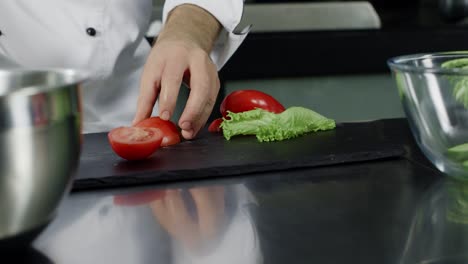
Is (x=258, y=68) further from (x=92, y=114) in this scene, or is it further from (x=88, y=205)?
(x=88, y=205)

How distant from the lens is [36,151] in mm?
485

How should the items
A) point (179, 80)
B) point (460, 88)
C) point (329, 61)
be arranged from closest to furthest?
point (460, 88), point (179, 80), point (329, 61)

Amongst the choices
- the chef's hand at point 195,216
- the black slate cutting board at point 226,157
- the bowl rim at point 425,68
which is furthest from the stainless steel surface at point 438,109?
the chef's hand at point 195,216

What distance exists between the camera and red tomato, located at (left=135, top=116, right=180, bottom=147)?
3.25 ft

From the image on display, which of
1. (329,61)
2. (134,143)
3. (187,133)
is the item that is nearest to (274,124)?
(187,133)

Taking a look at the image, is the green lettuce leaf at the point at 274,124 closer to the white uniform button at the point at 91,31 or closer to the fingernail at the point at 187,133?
the fingernail at the point at 187,133

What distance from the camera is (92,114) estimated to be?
140 cm

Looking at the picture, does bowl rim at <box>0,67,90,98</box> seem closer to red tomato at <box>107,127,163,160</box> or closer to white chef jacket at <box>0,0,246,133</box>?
red tomato at <box>107,127,163,160</box>

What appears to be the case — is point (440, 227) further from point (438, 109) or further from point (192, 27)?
point (192, 27)

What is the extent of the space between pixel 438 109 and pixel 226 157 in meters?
0.29

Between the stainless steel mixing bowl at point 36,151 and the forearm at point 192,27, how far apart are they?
21.3 inches

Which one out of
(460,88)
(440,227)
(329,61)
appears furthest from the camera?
(329,61)

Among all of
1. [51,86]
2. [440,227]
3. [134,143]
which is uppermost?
[51,86]

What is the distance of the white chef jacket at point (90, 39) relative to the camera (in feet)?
4.25
